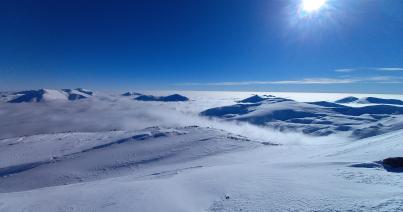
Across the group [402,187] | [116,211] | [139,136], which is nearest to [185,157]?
[139,136]

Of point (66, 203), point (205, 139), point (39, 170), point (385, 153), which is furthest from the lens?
point (205, 139)

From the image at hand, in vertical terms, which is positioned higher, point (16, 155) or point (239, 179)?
point (239, 179)

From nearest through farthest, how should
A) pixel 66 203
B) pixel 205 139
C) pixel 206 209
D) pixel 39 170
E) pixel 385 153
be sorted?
pixel 206 209 < pixel 66 203 < pixel 385 153 < pixel 39 170 < pixel 205 139

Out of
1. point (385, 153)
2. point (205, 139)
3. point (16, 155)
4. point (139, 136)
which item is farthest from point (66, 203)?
point (16, 155)

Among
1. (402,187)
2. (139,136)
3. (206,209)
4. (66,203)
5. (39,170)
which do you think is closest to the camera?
(402,187)

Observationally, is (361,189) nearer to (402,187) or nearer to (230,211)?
(402,187)

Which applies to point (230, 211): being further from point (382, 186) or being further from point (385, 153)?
point (385, 153)

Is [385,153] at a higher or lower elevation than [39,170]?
higher

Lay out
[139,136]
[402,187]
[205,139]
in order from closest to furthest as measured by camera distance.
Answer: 1. [402,187]
2. [205,139]
3. [139,136]

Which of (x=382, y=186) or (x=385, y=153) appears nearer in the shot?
(x=382, y=186)
